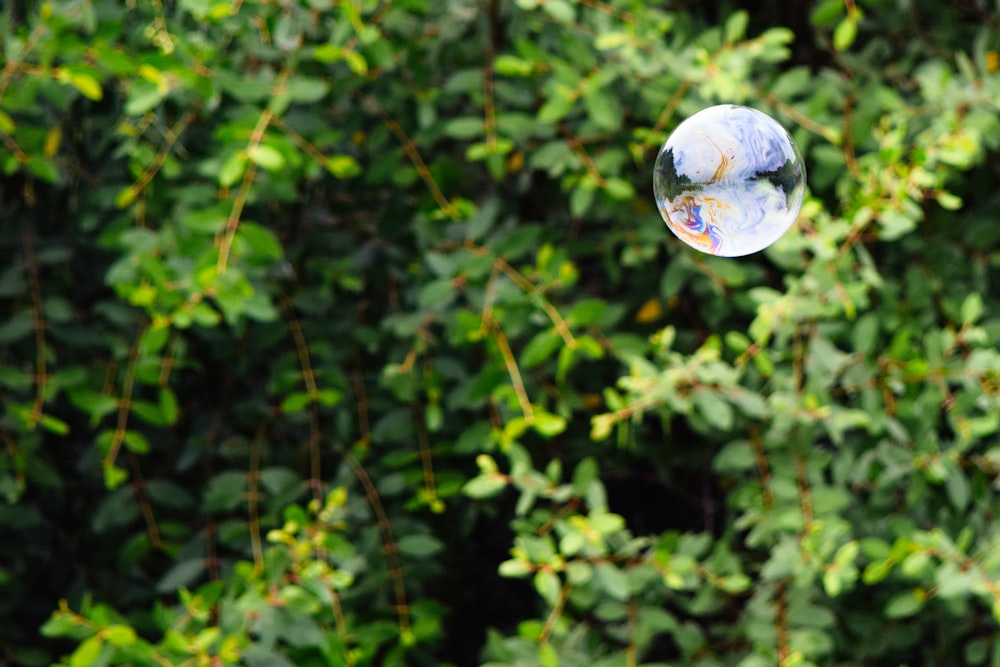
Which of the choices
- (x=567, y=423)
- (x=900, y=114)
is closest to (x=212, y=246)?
(x=567, y=423)

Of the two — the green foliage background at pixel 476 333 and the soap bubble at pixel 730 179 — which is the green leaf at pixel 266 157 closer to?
the green foliage background at pixel 476 333

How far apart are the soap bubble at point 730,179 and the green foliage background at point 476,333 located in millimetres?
431

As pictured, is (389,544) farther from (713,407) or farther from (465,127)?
(465,127)

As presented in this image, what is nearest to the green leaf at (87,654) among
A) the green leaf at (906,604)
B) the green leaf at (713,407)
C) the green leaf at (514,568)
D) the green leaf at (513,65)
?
the green leaf at (514,568)

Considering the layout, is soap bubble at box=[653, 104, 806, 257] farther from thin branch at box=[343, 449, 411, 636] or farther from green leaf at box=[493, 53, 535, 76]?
thin branch at box=[343, 449, 411, 636]

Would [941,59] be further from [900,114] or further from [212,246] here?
[212,246]

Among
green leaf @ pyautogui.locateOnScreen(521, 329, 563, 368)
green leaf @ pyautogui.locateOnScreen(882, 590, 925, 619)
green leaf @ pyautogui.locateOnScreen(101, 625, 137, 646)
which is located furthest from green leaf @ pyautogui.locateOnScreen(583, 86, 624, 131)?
green leaf @ pyautogui.locateOnScreen(101, 625, 137, 646)

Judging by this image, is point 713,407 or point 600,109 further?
point 600,109

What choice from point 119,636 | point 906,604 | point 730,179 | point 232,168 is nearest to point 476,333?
point 232,168

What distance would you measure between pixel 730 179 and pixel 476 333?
0.68m

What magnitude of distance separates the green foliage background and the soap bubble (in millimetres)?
431

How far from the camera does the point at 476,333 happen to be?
7.55 feet

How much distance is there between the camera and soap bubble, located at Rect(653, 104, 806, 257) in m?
1.76

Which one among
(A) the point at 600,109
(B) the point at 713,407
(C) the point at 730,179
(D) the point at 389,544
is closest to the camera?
(C) the point at 730,179
